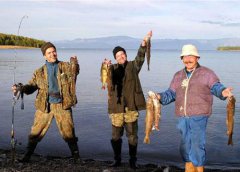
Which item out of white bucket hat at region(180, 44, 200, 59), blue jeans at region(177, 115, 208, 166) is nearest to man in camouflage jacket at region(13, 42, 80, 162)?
white bucket hat at region(180, 44, 200, 59)

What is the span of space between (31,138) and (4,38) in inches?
4430

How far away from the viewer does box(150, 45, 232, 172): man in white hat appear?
22.5 ft

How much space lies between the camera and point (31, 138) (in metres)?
9.05

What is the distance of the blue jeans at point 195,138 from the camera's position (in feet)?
22.5

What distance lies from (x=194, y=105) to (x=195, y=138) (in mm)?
536

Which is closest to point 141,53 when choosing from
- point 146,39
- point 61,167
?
point 146,39

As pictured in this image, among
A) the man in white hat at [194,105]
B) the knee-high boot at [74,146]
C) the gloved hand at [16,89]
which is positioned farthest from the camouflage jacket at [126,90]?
the gloved hand at [16,89]

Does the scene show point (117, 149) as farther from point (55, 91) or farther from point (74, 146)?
point (55, 91)

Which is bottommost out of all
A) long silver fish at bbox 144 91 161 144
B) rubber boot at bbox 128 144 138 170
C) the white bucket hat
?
rubber boot at bbox 128 144 138 170

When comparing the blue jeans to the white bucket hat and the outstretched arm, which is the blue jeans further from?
the outstretched arm

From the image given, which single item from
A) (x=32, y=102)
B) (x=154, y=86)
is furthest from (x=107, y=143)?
(x=154, y=86)

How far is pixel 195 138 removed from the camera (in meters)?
6.86

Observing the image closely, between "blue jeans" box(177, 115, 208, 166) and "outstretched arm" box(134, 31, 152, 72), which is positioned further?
"outstretched arm" box(134, 31, 152, 72)

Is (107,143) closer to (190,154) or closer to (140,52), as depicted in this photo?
(140,52)
